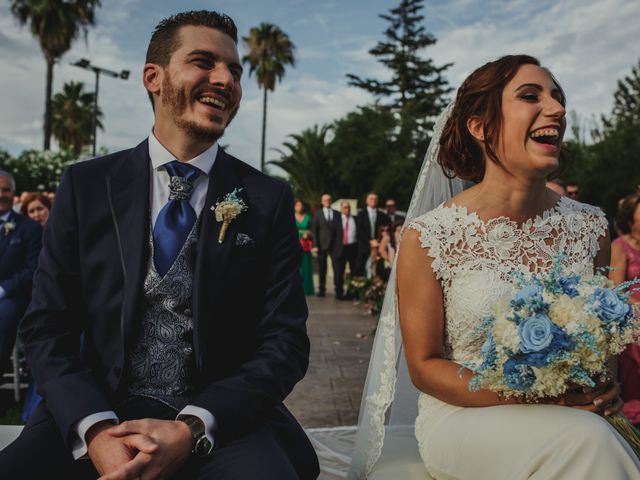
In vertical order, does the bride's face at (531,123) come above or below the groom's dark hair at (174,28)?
below

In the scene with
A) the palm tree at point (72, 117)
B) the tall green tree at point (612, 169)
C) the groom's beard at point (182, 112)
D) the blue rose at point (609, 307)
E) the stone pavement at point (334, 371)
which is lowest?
the stone pavement at point (334, 371)

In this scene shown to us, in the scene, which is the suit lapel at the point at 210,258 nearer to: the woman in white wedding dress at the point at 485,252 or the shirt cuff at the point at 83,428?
the shirt cuff at the point at 83,428

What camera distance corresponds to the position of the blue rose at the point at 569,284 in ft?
6.61

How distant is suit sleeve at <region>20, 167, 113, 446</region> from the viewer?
2.12 m

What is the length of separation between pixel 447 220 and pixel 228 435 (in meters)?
1.29

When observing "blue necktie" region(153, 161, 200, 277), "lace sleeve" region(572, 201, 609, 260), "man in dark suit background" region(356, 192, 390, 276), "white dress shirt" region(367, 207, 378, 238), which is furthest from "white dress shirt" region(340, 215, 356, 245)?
"blue necktie" region(153, 161, 200, 277)

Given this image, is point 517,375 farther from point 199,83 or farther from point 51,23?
point 51,23

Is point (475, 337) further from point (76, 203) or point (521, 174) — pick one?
point (76, 203)

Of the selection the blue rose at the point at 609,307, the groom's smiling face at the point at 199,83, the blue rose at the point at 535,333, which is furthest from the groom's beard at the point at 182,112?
the blue rose at the point at 609,307

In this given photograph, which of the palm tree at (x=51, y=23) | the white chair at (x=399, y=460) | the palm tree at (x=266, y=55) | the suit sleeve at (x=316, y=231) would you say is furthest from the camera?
the palm tree at (x=266, y=55)

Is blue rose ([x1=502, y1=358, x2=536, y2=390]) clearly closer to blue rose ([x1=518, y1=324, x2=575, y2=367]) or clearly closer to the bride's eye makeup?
blue rose ([x1=518, y1=324, x2=575, y2=367])

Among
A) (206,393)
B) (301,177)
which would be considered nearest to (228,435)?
(206,393)

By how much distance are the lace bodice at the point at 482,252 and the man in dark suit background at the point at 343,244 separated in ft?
38.6

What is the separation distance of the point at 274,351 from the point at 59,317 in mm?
798
